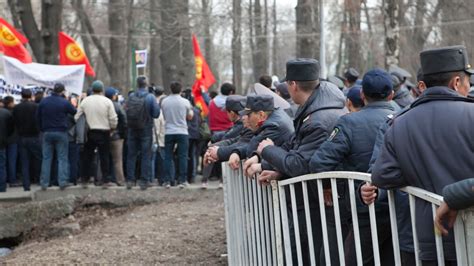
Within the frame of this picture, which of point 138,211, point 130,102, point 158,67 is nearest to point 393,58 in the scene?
point 130,102

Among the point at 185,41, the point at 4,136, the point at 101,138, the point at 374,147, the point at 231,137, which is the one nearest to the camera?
the point at 374,147

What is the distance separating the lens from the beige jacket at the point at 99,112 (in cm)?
1503

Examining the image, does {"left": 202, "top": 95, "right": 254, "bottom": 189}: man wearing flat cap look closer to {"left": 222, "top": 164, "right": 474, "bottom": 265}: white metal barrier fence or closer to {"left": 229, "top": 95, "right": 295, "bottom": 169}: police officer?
{"left": 222, "top": 164, "right": 474, "bottom": 265}: white metal barrier fence

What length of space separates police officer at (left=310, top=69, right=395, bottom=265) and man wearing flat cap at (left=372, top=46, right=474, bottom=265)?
101 centimetres

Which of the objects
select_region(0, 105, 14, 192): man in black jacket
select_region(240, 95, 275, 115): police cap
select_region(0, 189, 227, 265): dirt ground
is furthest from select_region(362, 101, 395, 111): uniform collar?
select_region(0, 105, 14, 192): man in black jacket

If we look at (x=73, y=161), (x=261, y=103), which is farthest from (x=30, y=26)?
(x=261, y=103)

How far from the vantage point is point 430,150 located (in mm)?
4191

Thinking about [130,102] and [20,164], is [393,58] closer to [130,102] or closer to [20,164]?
[130,102]

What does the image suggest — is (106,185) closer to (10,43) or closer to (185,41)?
(10,43)

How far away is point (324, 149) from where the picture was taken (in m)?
5.51

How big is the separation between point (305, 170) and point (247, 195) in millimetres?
1239

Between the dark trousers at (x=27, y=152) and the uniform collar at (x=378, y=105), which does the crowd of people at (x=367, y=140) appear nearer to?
the uniform collar at (x=378, y=105)

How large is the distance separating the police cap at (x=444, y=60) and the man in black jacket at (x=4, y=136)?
493 inches

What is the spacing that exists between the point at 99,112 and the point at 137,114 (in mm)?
696
